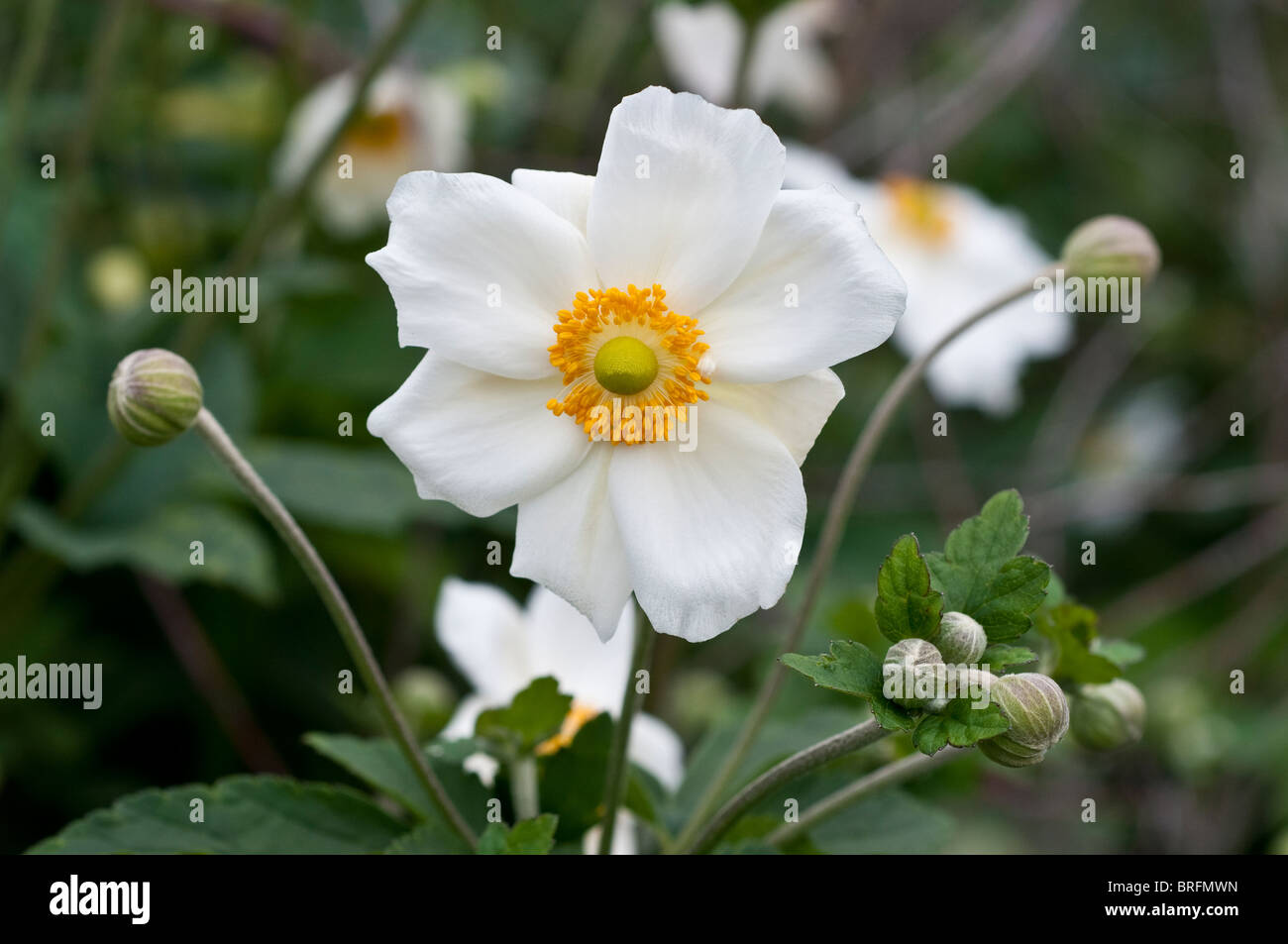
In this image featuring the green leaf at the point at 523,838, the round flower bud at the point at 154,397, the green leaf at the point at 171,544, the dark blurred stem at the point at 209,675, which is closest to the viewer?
the green leaf at the point at 523,838

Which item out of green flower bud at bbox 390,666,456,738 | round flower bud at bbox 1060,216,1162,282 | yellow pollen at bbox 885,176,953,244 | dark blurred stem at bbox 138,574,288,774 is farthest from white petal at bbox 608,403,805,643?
yellow pollen at bbox 885,176,953,244

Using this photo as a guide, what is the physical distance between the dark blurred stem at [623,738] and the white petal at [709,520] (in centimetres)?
7

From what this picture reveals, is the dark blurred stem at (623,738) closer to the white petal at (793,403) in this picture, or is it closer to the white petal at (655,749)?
the white petal at (793,403)

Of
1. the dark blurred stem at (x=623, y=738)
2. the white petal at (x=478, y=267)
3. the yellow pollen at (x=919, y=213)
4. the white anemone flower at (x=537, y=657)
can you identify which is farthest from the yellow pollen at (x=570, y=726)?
the yellow pollen at (x=919, y=213)

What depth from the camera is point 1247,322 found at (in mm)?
3018

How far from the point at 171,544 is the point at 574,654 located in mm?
642

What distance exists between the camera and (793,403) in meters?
1.02

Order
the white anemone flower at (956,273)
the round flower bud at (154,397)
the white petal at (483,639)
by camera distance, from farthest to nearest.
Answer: the white anemone flower at (956,273) → the white petal at (483,639) → the round flower bud at (154,397)

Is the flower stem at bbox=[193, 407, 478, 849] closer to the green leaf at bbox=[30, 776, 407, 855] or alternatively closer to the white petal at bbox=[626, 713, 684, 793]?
the green leaf at bbox=[30, 776, 407, 855]

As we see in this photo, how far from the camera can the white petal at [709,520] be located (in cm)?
94

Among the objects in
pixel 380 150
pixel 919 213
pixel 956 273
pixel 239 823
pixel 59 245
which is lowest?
pixel 239 823

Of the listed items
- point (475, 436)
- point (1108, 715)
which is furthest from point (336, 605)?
point (1108, 715)

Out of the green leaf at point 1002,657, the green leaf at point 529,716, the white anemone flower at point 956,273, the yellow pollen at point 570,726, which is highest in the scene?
the white anemone flower at point 956,273

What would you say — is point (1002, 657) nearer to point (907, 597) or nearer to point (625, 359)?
point (907, 597)
